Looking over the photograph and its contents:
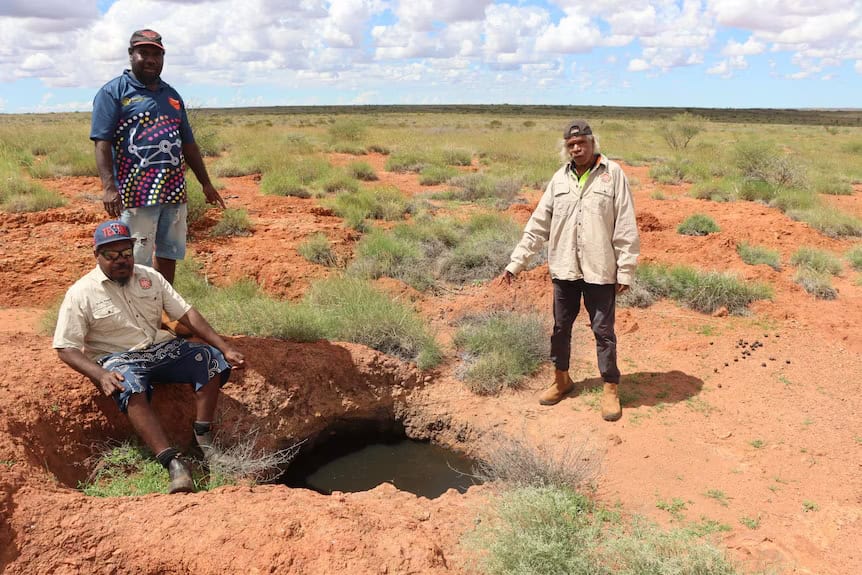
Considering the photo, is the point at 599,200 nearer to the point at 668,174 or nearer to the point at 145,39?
the point at 145,39

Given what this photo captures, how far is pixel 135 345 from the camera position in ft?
10.6

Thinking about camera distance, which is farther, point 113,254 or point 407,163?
point 407,163

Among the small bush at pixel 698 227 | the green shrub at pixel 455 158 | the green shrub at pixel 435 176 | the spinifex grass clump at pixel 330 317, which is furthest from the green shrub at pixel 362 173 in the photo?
the spinifex grass clump at pixel 330 317

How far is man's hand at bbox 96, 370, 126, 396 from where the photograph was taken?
288 cm

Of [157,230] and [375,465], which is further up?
[157,230]

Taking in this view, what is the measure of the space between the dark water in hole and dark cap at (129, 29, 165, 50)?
2.94 m

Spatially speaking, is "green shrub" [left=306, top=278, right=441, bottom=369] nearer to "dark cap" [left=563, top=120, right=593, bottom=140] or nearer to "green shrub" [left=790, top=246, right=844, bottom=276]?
"dark cap" [left=563, top=120, right=593, bottom=140]

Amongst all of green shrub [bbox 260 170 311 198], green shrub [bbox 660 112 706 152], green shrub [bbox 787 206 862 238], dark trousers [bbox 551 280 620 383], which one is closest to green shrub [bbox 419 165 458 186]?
green shrub [bbox 260 170 311 198]

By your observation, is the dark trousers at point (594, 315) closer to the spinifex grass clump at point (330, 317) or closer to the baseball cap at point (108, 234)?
the spinifex grass clump at point (330, 317)

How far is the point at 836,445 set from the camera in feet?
12.2

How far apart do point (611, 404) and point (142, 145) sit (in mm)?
3481

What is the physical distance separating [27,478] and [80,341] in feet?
2.26

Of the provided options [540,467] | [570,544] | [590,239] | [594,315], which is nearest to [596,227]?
[590,239]

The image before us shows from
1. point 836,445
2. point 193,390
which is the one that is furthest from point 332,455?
point 836,445
